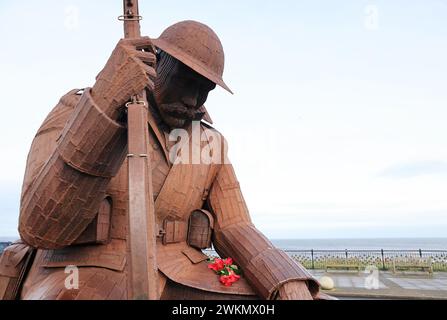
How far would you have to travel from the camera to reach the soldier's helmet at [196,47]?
2.88 meters

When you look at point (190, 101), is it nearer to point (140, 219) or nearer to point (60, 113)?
point (60, 113)

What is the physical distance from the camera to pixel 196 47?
2.95 metres

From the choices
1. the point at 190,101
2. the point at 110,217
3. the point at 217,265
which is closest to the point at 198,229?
the point at 217,265

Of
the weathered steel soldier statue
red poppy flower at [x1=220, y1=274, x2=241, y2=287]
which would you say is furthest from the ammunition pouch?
red poppy flower at [x1=220, y1=274, x2=241, y2=287]

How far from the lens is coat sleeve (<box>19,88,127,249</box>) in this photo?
2.33 meters

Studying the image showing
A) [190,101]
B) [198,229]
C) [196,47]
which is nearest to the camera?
[196,47]

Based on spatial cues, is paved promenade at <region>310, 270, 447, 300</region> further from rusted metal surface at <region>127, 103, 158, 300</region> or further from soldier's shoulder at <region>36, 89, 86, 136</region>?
rusted metal surface at <region>127, 103, 158, 300</region>

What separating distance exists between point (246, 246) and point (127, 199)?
1.31m

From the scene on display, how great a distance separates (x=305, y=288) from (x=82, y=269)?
1.61 metres

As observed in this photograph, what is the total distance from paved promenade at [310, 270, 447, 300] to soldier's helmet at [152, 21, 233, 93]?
10.1 metres

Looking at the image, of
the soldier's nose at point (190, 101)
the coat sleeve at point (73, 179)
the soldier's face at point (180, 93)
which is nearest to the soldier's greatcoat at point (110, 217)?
the coat sleeve at point (73, 179)

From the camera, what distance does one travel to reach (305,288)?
300 cm

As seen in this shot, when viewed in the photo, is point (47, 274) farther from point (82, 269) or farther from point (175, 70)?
point (175, 70)

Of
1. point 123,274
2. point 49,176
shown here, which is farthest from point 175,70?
point 123,274
